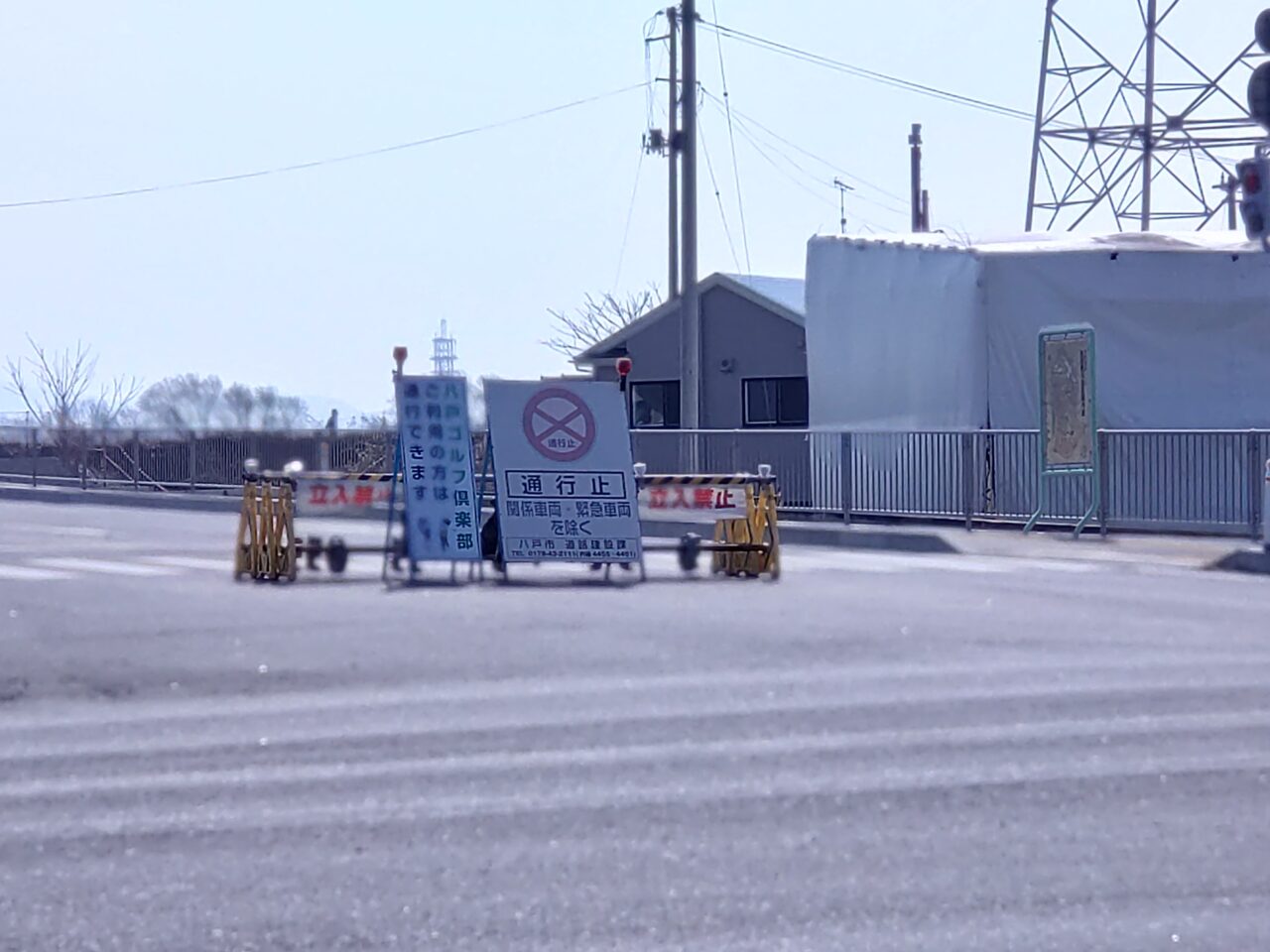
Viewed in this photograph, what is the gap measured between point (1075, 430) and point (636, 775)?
1537cm

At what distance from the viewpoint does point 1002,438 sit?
24125 mm

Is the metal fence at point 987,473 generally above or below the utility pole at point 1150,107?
below

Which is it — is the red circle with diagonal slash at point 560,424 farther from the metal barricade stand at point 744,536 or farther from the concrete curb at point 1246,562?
the concrete curb at point 1246,562

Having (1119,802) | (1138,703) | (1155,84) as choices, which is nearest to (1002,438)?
(1155,84)

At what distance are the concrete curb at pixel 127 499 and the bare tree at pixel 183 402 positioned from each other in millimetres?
32375

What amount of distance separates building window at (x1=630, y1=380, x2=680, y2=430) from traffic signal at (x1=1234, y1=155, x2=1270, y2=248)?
2373cm

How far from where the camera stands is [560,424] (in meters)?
17.8

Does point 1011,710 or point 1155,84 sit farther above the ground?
point 1155,84

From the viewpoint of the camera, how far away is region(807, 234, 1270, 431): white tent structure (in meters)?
25.4

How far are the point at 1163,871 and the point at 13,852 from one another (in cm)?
414

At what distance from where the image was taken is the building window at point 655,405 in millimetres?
39875

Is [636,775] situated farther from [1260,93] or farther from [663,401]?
[663,401]

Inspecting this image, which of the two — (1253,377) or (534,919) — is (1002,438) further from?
(534,919)

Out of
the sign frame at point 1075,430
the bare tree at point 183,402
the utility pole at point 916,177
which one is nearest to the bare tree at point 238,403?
the bare tree at point 183,402
